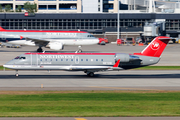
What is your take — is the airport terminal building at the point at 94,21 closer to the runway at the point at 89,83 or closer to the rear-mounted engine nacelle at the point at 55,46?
the rear-mounted engine nacelle at the point at 55,46

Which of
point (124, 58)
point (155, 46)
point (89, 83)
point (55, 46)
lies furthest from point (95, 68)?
point (55, 46)

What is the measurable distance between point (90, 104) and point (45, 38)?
158 feet

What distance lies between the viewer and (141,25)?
12800 cm

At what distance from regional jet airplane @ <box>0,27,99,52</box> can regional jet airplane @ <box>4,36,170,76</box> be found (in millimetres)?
30162

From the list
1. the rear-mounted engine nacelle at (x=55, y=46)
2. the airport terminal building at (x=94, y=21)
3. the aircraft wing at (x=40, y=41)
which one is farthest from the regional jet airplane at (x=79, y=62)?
the airport terminal building at (x=94, y=21)

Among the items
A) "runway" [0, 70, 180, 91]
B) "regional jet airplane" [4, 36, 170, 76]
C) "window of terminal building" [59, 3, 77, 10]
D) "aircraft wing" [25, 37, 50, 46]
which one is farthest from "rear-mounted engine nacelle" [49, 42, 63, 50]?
"window of terminal building" [59, 3, 77, 10]

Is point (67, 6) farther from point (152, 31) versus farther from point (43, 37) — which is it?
point (43, 37)

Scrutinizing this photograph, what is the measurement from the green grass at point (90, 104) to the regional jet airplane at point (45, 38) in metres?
41.6

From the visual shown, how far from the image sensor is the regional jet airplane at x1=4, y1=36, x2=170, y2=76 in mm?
35062

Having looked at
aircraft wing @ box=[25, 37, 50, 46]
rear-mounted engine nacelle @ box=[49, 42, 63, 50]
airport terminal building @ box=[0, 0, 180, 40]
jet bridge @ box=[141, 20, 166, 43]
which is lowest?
rear-mounted engine nacelle @ box=[49, 42, 63, 50]

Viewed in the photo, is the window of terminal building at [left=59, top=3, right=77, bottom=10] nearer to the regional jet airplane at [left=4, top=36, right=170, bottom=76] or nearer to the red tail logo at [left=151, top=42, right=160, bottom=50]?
the red tail logo at [left=151, top=42, right=160, bottom=50]

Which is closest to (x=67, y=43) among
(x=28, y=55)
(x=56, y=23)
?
(x=28, y=55)

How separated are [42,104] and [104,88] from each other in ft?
30.1

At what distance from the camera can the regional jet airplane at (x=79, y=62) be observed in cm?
3506
